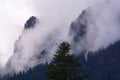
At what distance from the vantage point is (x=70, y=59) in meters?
46.6

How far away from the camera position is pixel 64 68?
152 feet

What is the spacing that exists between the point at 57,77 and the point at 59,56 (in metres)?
1.93

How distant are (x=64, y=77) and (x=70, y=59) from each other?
5.10 feet

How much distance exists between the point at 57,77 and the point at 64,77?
1.99 feet

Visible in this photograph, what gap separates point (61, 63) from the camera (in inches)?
1843

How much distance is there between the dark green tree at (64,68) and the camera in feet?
151

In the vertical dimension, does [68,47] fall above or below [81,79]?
above

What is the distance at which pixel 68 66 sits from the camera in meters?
47.0

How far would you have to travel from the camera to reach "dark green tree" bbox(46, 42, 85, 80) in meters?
46.2

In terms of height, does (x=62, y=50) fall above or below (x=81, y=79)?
above

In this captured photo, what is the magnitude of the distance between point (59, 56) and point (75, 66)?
5.00 ft

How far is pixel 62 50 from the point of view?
156 ft

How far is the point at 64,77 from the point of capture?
4619 cm

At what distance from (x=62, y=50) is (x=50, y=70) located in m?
2.16
